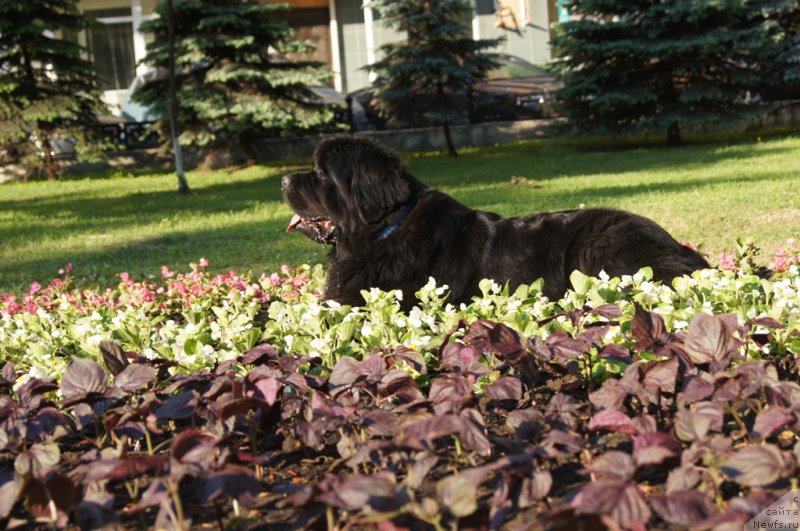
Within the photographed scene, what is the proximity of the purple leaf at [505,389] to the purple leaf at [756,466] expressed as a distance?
0.83 metres

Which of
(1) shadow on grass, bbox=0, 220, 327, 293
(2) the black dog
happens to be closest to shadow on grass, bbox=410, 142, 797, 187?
(1) shadow on grass, bbox=0, 220, 327, 293

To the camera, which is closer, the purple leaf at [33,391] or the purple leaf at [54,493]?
the purple leaf at [54,493]

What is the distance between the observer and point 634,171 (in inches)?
601

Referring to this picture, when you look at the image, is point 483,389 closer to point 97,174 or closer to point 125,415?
point 125,415

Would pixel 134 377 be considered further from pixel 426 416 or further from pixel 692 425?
pixel 692 425

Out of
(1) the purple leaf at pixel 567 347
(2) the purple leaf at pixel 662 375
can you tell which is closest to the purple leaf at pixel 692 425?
(2) the purple leaf at pixel 662 375

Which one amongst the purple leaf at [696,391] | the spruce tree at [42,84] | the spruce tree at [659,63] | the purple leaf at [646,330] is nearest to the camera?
the purple leaf at [696,391]

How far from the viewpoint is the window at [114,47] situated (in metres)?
32.9

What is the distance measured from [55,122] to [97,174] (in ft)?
6.18

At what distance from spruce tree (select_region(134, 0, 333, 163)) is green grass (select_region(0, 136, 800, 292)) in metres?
1.25

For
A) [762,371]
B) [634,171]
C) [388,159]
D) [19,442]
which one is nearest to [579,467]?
[762,371]

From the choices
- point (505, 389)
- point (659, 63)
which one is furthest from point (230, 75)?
point (505, 389)

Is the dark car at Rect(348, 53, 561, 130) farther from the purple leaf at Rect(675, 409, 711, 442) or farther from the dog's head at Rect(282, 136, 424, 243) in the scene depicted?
the purple leaf at Rect(675, 409, 711, 442)

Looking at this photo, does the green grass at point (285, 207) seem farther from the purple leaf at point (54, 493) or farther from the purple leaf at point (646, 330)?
the purple leaf at point (54, 493)
